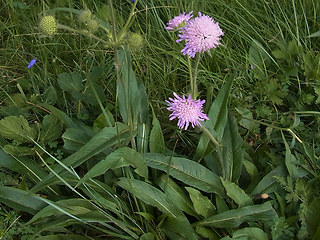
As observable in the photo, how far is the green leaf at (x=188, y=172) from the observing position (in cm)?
138

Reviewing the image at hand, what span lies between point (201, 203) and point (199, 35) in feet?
1.99

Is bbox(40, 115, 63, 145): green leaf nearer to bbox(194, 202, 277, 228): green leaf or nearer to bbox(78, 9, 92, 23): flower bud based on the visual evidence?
bbox(78, 9, 92, 23): flower bud

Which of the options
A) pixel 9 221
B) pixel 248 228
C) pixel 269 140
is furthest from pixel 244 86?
pixel 9 221

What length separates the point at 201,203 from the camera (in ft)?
4.48

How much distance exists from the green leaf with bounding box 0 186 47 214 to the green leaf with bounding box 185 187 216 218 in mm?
579

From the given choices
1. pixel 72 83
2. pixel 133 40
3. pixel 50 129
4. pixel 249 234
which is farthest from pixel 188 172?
pixel 72 83

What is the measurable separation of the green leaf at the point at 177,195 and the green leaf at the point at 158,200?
0.9 inches

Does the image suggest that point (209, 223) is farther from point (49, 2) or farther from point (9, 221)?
point (49, 2)

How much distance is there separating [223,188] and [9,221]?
0.85 m

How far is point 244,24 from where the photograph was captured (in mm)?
1963

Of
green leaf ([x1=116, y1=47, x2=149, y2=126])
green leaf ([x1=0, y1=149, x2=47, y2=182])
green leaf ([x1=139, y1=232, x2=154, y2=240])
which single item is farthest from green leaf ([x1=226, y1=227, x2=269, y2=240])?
green leaf ([x1=0, y1=149, x2=47, y2=182])

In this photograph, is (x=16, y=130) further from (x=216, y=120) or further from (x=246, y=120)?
(x=246, y=120)

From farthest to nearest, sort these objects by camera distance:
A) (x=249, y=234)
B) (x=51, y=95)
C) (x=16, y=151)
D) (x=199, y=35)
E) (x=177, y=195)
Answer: (x=51, y=95)
(x=16, y=151)
(x=177, y=195)
(x=249, y=234)
(x=199, y=35)

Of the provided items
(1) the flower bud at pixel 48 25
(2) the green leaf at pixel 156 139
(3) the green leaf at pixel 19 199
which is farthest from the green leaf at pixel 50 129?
(1) the flower bud at pixel 48 25
